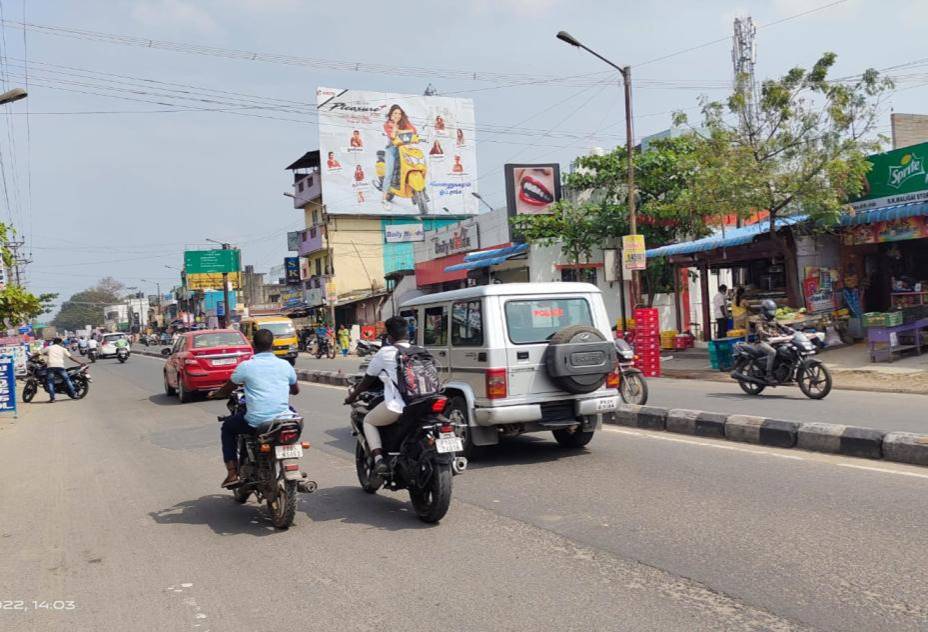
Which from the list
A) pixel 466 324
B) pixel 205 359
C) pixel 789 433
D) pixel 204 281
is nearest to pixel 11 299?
pixel 205 359

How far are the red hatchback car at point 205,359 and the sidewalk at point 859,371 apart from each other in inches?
385

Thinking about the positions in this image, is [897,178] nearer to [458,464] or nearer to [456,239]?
[458,464]

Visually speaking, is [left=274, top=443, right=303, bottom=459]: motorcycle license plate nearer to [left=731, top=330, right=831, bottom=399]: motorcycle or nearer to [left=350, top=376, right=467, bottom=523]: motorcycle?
[left=350, top=376, right=467, bottom=523]: motorcycle

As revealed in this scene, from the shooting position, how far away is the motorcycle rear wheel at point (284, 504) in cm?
597

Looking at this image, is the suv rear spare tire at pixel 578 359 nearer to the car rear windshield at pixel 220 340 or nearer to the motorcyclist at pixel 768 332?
the motorcyclist at pixel 768 332

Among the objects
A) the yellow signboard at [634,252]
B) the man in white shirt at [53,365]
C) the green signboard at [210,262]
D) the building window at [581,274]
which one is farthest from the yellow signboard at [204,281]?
the yellow signboard at [634,252]

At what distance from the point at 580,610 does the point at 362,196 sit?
51.8 metres

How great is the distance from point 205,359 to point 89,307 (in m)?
146

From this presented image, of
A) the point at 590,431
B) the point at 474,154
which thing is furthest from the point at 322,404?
the point at 474,154

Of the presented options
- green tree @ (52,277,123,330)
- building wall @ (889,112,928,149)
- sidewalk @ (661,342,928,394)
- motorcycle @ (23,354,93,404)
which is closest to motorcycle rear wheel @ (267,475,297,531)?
sidewalk @ (661,342,928,394)

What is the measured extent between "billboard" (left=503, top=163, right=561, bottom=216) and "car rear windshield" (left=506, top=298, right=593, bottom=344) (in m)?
20.9

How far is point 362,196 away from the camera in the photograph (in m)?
54.5

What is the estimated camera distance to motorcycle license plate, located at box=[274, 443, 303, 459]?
5.90 meters

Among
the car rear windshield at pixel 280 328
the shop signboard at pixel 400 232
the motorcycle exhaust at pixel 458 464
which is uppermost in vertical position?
the shop signboard at pixel 400 232
